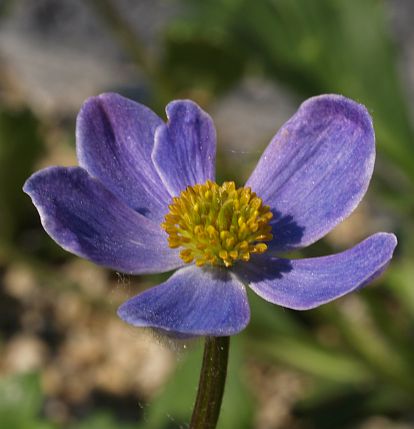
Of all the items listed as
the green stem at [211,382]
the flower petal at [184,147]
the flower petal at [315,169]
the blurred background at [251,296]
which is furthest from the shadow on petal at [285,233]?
the blurred background at [251,296]

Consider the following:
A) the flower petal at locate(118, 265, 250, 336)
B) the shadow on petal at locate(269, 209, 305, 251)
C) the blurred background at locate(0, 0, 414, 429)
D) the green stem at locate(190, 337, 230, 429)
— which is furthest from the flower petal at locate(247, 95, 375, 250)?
the blurred background at locate(0, 0, 414, 429)

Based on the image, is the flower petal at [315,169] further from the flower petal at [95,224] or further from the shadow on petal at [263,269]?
the flower petal at [95,224]

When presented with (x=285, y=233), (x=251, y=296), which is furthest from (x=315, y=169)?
(x=251, y=296)

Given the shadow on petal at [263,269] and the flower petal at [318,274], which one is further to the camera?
the shadow on petal at [263,269]

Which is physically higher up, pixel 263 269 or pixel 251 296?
pixel 263 269

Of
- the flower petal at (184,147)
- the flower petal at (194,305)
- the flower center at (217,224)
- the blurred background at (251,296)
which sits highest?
the flower petal at (184,147)

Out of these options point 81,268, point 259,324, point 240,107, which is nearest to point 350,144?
point 259,324

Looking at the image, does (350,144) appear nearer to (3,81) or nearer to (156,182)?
(156,182)

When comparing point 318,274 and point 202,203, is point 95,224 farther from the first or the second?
point 318,274
